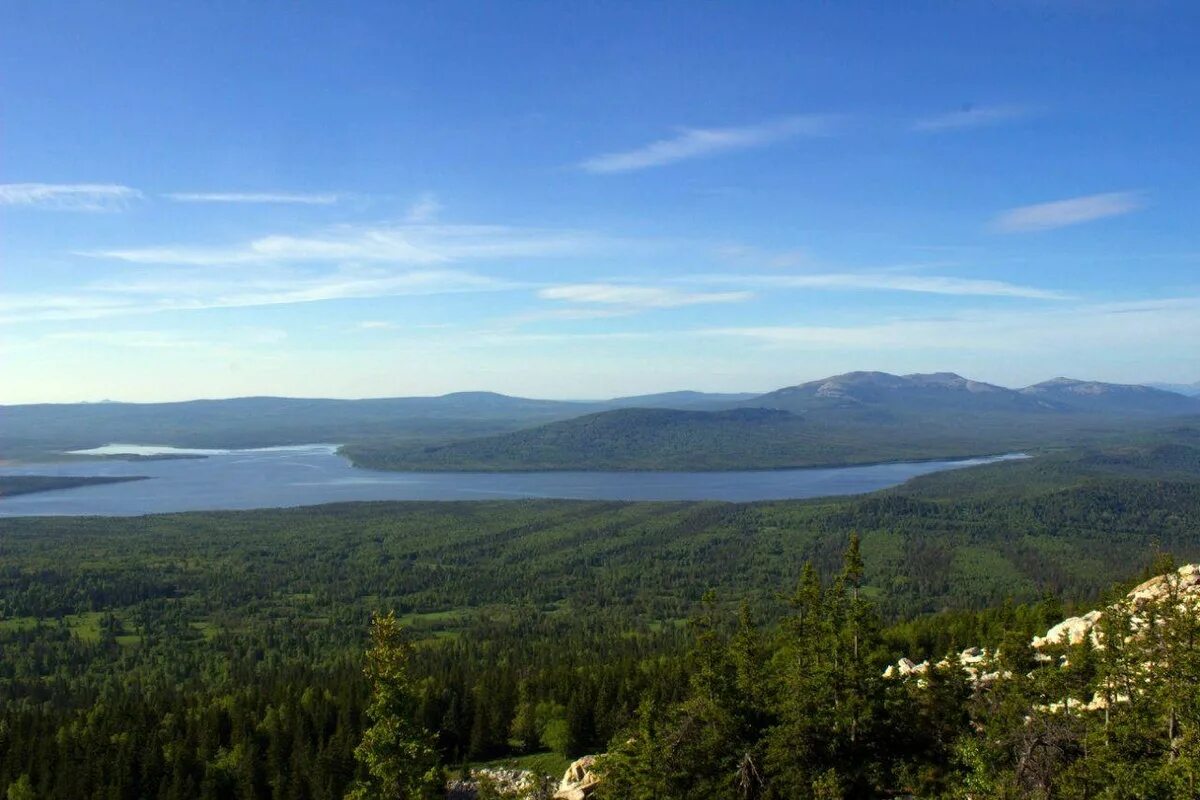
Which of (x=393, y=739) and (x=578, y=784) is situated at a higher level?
(x=393, y=739)

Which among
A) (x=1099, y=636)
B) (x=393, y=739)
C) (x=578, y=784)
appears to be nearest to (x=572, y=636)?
(x=578, y=784)

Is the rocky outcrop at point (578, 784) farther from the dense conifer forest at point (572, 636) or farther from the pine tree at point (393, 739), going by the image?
the pine tree at point (393, 739)

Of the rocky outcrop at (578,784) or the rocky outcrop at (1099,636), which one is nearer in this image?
the rocky outcrop at (1099,636)

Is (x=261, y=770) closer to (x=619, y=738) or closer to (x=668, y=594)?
(x=619, y=738)

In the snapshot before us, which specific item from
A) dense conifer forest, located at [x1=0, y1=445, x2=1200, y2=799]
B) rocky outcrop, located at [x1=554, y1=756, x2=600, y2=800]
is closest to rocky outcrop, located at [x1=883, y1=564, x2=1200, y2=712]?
dense conifer forest, located at [x1=0, y1=445, x2=1200, y2=799]

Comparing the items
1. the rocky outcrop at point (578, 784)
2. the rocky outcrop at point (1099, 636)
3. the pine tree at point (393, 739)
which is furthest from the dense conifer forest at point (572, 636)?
the rocky outcrop at point (578, 784)

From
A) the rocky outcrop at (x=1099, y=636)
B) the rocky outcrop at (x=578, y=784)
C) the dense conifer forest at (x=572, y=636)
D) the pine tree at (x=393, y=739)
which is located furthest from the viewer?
the rocky outcrop at (x=578, y=784)

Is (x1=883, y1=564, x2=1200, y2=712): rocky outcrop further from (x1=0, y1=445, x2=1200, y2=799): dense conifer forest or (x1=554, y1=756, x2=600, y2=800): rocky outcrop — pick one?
(x1=554, y1=756, x2=600, y2=800): rocky outcrop

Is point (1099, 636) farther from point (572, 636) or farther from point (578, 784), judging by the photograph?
point (572, 636)
